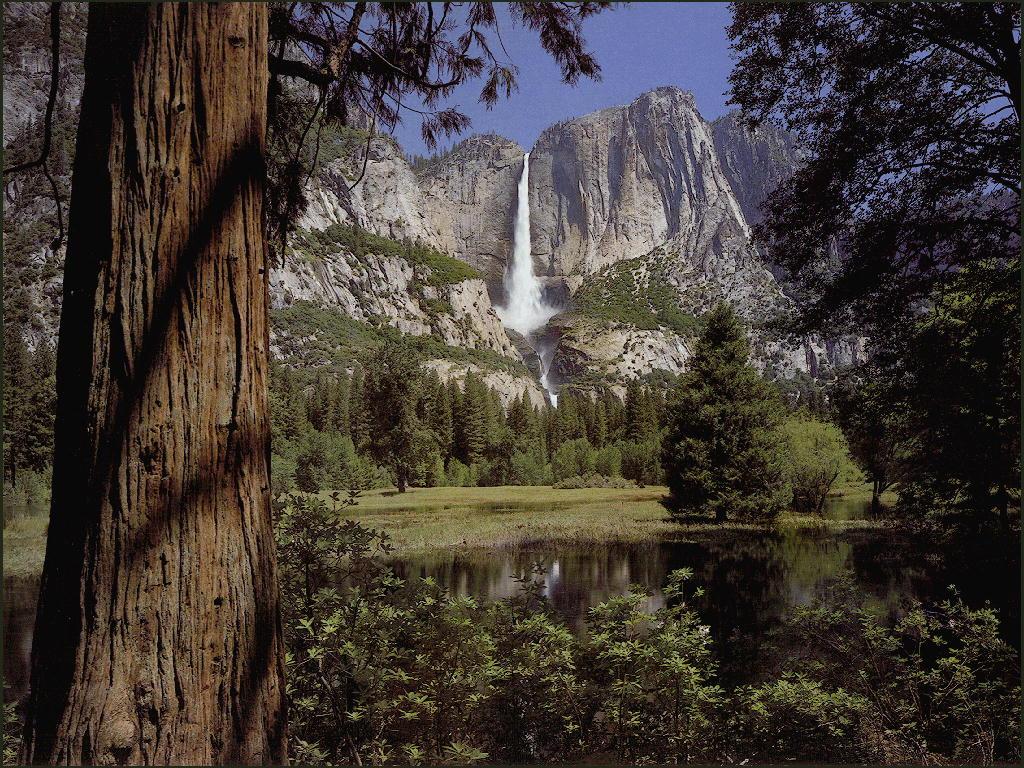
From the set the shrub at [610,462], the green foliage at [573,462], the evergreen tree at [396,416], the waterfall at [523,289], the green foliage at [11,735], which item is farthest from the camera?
the waterfall at [523,289]

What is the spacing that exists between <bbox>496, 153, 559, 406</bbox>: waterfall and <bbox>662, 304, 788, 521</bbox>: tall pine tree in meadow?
70.6 meters

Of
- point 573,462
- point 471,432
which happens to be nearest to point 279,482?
point 573,462

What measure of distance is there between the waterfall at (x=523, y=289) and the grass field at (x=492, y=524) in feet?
233

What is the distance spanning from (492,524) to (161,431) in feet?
30.9

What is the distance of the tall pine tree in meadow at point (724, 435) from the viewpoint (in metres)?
12.1

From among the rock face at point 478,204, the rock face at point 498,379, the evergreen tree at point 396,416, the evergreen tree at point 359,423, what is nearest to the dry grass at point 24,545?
the evergreen tree at point 396,416

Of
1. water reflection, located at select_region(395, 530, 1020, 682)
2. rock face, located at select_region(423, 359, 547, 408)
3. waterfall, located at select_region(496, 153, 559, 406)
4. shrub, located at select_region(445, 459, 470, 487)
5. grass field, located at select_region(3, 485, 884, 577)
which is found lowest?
water reflection, located at select_region(395, 530, 1020, 682)

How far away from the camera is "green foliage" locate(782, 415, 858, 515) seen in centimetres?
1379

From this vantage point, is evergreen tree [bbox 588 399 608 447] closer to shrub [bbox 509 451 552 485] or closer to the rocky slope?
shrub [bbox 509 451 552 485]

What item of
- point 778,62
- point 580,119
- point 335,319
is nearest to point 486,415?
point 335,319

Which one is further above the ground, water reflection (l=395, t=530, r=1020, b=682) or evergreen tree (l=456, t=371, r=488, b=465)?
evergreen tree (l=456, t=371, r=488, b=465)

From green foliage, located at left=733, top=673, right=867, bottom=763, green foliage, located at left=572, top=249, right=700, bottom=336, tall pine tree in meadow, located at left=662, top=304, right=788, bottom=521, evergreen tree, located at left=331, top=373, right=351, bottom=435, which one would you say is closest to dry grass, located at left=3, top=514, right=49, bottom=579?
green foliage, located at left=733, top=673, right=867, bottom=763

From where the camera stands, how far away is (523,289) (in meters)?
86.3

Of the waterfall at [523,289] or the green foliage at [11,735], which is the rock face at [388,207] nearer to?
the waterfall at [523,289]
